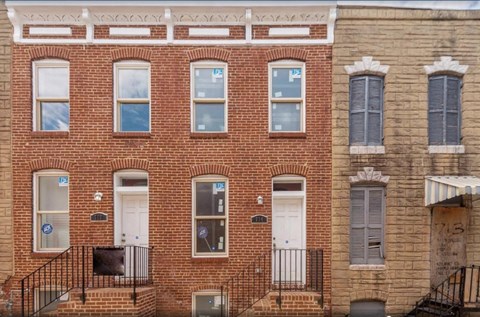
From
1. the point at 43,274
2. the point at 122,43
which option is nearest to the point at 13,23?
the point at 122,43

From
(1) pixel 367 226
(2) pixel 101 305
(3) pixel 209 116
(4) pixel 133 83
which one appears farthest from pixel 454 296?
(4) pixel 133 83

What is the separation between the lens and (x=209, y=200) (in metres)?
7.95

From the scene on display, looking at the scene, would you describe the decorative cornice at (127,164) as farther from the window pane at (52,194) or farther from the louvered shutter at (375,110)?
the louvered shutter at (375,110)

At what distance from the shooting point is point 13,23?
763 centimetres

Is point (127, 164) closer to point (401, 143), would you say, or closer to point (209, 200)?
point (209, 200)

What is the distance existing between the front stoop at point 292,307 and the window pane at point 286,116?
374cm

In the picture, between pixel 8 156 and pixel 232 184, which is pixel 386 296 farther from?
pixel 8 156

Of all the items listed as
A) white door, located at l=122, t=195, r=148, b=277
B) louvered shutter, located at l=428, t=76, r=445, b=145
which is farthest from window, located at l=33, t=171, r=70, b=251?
louvered shutter, located at l=428, t=76, r=445, b=145

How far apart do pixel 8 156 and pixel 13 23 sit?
303 cm

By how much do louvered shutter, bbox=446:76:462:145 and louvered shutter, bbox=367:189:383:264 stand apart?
83.6 inches

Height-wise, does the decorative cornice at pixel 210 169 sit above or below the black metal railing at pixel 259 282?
above

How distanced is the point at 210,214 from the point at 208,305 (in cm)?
212

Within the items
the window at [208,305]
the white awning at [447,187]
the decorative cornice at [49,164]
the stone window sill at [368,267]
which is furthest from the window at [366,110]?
the decorative cornice at [49,164]

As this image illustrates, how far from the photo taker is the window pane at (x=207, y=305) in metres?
7.84
